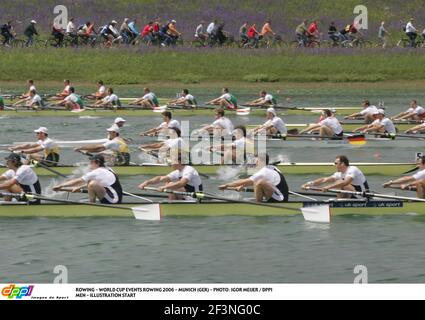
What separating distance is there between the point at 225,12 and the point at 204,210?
48555mm

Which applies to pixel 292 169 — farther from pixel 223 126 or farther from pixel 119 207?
pixel 119 207

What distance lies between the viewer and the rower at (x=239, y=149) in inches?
1371

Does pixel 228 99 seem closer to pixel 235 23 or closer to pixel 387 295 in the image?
pixel 235 23

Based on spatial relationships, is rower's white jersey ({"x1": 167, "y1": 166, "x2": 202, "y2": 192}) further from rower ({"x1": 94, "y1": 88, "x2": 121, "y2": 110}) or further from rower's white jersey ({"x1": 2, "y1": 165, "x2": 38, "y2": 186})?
rower ({"x1": 94, "y1": 88, "x2": 121, "y2": 110})

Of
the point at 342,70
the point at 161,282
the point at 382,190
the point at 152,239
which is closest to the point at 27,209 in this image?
the point at 152,239

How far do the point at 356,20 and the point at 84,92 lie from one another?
20543mm

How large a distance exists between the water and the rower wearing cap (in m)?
6.43

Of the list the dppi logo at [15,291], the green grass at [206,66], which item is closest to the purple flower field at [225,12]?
the green grass at [206,66]

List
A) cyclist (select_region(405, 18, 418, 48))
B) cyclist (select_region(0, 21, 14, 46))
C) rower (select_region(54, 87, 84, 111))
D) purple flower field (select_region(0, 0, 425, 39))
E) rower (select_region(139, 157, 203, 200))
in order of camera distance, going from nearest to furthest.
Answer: rower (select_region(139, 157, 203, 200)), rower (select_region(54, 87, 84, 111)), cyclist (select_region(405, 18, 418, 48)), cyclist (select_region(0, 21, 14, 46)), purple flower field (select_region(0, 0, 425, 39))

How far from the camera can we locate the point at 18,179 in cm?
2791

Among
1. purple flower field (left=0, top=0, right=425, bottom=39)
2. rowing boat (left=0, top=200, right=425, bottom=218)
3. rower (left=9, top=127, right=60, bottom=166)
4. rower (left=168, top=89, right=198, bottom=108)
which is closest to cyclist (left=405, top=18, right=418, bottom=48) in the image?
purple flower field (left=0, top=0, right=425, bottom=39)

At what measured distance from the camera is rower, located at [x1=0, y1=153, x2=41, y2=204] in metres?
27.8

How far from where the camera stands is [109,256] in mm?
24969

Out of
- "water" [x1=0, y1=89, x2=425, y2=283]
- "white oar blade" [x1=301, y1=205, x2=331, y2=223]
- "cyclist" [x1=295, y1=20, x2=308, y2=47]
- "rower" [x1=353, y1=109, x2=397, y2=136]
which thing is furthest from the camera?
"cyclist" [x1=295, y1=20, x2=308, y2=47]
